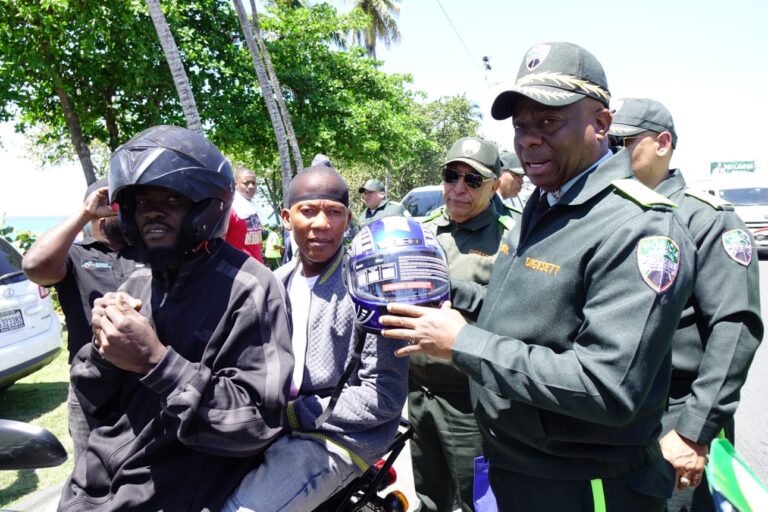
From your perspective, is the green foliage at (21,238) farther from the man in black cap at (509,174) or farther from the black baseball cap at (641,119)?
the black baseball cap at (641,119)

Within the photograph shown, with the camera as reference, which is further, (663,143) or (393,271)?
(663,143)

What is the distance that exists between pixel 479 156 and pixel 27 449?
2490mm

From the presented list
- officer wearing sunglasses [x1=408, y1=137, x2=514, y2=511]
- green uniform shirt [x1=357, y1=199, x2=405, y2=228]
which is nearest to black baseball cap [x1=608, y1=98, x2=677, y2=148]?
officer wearing sunglasses [x1=408, y1=137, x2=514, y2=511]

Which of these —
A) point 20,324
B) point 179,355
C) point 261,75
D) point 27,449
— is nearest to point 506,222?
point 179,355

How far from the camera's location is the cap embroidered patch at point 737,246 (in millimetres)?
2201

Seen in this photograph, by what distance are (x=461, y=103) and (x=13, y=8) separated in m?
28.8

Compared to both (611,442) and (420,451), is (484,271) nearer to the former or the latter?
(420,451)

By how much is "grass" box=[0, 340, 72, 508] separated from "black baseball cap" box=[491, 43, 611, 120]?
453 cm

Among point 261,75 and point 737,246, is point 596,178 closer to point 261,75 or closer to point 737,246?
point 737,246

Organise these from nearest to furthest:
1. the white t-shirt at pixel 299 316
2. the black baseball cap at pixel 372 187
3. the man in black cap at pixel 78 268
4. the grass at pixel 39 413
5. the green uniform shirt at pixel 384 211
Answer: the white t-shirt at pixel 299 316, the man in black cap at pixel 78 268, the grass at pixel 39 413, the green uniform shirt at pixel 384 211, the black baseball cap at pixel 372 187

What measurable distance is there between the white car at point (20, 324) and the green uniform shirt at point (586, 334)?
5313mm

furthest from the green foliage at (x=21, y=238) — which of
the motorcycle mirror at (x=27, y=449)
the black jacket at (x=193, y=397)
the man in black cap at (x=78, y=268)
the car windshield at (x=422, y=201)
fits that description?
the black jacket at (x=193, y=397)

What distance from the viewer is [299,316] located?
223 centimetres

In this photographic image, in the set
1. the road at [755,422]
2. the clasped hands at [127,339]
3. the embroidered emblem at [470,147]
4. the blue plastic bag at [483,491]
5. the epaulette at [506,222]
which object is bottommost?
the road at [755,422]
